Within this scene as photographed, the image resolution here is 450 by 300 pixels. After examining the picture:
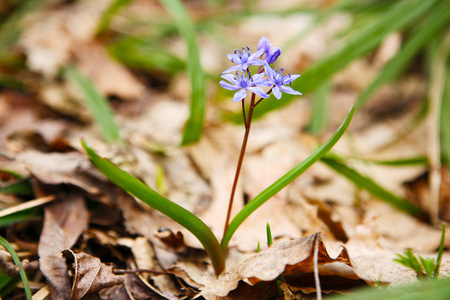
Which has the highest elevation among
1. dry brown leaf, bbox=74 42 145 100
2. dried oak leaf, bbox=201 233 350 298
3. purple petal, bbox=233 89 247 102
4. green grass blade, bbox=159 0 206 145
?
dry brown leaf, bbox=74 42 145 100

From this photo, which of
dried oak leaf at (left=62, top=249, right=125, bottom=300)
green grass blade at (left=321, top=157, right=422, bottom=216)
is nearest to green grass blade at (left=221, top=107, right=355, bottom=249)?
dried oak leaf at (left=62, top=249, right=125, bottom=300)

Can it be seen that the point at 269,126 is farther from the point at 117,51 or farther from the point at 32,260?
the point at 32,260

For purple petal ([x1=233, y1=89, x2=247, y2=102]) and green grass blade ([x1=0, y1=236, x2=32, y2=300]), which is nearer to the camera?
purple petal ([x1=233, y1=89, x2=247, y2=102])

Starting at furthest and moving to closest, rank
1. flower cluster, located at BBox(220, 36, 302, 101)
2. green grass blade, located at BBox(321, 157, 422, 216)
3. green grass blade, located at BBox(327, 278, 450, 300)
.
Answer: green grass blade, located at BBox(321, 157, 422, 216) → flower cluster, located at BBox(220, 36, 302, 101) → green grass blade, located at BBox(327, 278, 450, 300)

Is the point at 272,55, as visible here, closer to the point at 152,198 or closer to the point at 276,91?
the point at 276,91

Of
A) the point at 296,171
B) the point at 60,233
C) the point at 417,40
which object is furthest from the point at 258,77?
the point at 417,40

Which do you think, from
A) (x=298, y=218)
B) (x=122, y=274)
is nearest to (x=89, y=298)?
(x=122, y=274)

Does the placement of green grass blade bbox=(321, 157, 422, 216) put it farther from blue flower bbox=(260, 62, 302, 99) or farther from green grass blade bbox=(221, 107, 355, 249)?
blue flower bbox=(260, 62, 302, 99)

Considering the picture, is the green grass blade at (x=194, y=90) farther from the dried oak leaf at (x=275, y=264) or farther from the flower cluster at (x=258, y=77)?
the dried oak leaf at (x=275, y=264)
